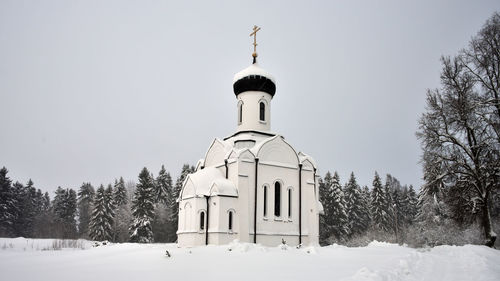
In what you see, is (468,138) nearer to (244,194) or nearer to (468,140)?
(468,140)

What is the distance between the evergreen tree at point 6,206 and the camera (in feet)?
152

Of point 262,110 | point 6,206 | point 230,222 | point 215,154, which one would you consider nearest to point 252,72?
point 262,110

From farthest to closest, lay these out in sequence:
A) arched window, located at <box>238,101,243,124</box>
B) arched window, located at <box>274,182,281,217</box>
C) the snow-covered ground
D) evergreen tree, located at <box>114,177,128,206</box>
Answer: evergreen tree, located at <box>114,177,128,206</box> → arched window, located at <box>238,101,243,124</box> → arched window, located at <box>274,182,281,217</box> → the snow-covered ground

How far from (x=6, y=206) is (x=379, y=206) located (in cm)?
4445

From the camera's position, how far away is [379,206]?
150 ft

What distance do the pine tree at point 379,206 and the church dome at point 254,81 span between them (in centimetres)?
2655


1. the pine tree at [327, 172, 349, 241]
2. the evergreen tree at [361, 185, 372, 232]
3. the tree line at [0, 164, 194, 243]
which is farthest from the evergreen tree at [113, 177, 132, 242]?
the evergreen tree at [361, 185, 372, 232]

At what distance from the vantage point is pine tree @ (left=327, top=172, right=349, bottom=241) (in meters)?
42.5

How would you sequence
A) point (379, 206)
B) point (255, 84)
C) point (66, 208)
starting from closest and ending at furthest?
1. point (255, 84)
2. point (379, 206)
3. point (66, 208)

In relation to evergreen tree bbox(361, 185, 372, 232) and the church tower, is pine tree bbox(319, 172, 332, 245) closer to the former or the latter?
evergreen tree bbox(361, 185, 372, 232)

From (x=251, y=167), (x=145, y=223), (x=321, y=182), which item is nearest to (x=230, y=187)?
(x=251, y=167)

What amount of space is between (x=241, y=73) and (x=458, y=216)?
1463cm

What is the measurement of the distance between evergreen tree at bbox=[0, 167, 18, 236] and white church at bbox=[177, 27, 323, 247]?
115 feet

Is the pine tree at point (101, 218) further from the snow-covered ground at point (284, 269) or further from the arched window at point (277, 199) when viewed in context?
the snow-covered ground at point (284, 269)
